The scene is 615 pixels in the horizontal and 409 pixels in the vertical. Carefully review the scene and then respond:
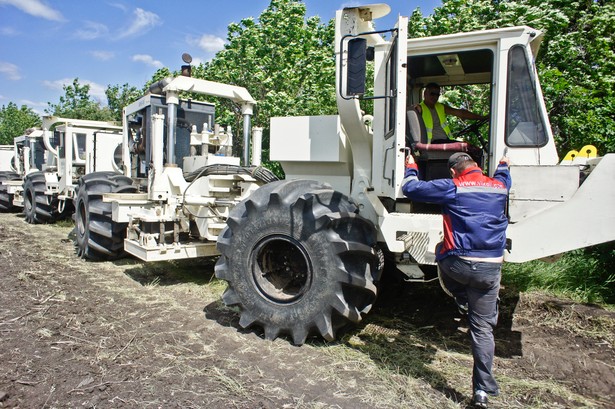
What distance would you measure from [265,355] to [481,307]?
5.58 feet

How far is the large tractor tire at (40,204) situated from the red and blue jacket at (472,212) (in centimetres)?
1058

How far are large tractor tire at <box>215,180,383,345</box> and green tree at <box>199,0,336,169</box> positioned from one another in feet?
22.9

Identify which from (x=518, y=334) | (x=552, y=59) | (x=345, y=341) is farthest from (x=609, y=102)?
(x=345, y=341)

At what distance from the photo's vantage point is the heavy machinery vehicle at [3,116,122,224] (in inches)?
378

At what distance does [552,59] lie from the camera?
770cm

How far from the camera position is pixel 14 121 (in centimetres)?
3641

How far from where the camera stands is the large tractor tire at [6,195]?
46.7 ft

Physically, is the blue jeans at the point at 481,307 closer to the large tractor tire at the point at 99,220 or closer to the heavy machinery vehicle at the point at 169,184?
the heavy machinery vehicle at the point at 169,184

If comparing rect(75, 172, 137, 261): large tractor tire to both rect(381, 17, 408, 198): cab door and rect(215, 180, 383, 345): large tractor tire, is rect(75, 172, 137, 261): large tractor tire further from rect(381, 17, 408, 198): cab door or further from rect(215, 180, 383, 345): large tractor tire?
rect(381, 17, 408, 198): cab door

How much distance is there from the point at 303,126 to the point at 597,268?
154 inches

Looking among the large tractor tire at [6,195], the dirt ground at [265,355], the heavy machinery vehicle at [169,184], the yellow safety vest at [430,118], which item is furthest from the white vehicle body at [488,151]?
the large tractor tire at [6,195]

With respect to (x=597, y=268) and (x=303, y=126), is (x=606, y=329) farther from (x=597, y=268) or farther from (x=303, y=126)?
(x=303, y=126)

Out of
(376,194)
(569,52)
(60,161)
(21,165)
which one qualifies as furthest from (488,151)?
(21,165)

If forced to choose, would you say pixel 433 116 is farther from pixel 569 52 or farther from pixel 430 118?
pixel 569 52
